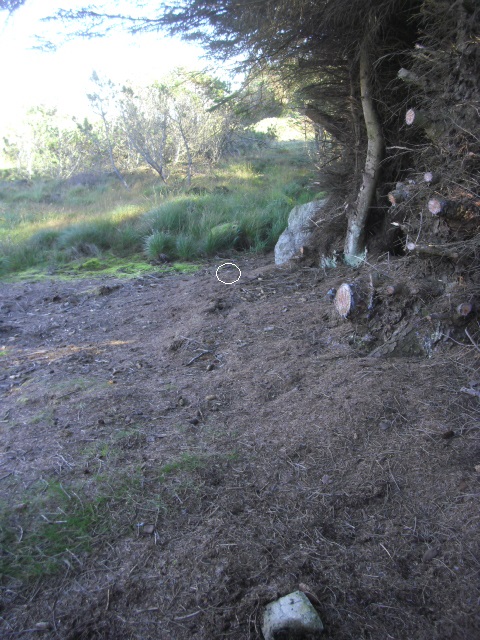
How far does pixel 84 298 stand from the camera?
6.57 metres

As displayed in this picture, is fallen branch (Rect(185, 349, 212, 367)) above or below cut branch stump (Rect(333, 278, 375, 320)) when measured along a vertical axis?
below

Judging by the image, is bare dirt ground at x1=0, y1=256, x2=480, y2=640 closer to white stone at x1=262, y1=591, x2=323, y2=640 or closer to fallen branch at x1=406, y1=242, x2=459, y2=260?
white stone at x1=262, y1=591, x2=323, y2=640

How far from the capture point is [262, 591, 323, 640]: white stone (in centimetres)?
167

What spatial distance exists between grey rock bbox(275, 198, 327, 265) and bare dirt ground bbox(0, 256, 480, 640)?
8.09 feet

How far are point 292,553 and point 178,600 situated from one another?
1.60ft

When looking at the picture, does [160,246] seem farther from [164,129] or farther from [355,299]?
[164,129]

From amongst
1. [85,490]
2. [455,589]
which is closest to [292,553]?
[455,589]

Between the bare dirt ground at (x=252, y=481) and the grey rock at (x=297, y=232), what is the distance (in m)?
2.46

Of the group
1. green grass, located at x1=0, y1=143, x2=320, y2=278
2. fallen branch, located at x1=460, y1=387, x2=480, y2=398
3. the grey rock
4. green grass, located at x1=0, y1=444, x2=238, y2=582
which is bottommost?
green grass, located at x1=0, y1=143, x2=320, y2=278

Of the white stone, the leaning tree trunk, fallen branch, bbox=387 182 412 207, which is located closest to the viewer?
the white stone

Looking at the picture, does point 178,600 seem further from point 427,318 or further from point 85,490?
point 427,318

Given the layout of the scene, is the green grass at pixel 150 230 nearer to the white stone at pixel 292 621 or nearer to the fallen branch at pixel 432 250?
the fallen branch at pixel 432 250

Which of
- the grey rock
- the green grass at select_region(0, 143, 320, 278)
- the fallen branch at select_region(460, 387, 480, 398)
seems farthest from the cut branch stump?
the green grass at select_region(0, 143, 320, 278)

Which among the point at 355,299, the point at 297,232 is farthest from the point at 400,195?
the point at 297,232
